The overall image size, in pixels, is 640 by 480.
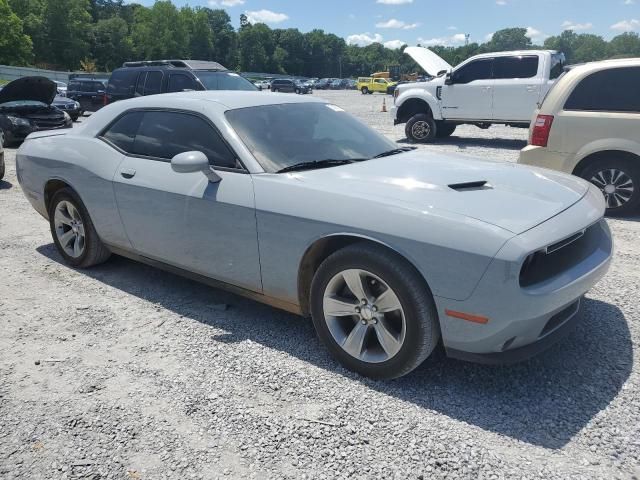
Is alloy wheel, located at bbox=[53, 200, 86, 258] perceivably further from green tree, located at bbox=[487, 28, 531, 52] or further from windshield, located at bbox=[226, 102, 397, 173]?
green tree, located at bbox=[487, 28, 531, 52]

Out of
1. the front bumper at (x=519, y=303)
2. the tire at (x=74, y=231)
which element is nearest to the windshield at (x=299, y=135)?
the front bumper at (x=519, y=303)

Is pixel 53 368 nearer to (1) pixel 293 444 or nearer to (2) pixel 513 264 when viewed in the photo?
(1) pixel 293 444

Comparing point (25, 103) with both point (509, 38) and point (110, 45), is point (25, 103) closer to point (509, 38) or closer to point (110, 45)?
point (110, 45)

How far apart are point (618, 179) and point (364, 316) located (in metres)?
4.59

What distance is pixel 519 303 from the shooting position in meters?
2.43

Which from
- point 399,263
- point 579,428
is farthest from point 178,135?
point 579,428

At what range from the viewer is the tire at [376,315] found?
8.68ft

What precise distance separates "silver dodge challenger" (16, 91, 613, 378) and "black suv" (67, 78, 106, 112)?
1852 cm

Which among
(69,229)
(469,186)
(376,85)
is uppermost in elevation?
(469,186)

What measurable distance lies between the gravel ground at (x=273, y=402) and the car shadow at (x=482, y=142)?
9.03m

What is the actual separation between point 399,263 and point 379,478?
1.01 metres

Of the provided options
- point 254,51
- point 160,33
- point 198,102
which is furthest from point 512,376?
point 254,51

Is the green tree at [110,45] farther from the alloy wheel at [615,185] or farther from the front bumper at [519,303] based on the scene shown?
the front bumper at [519,303]

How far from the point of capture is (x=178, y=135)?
3771 mm
